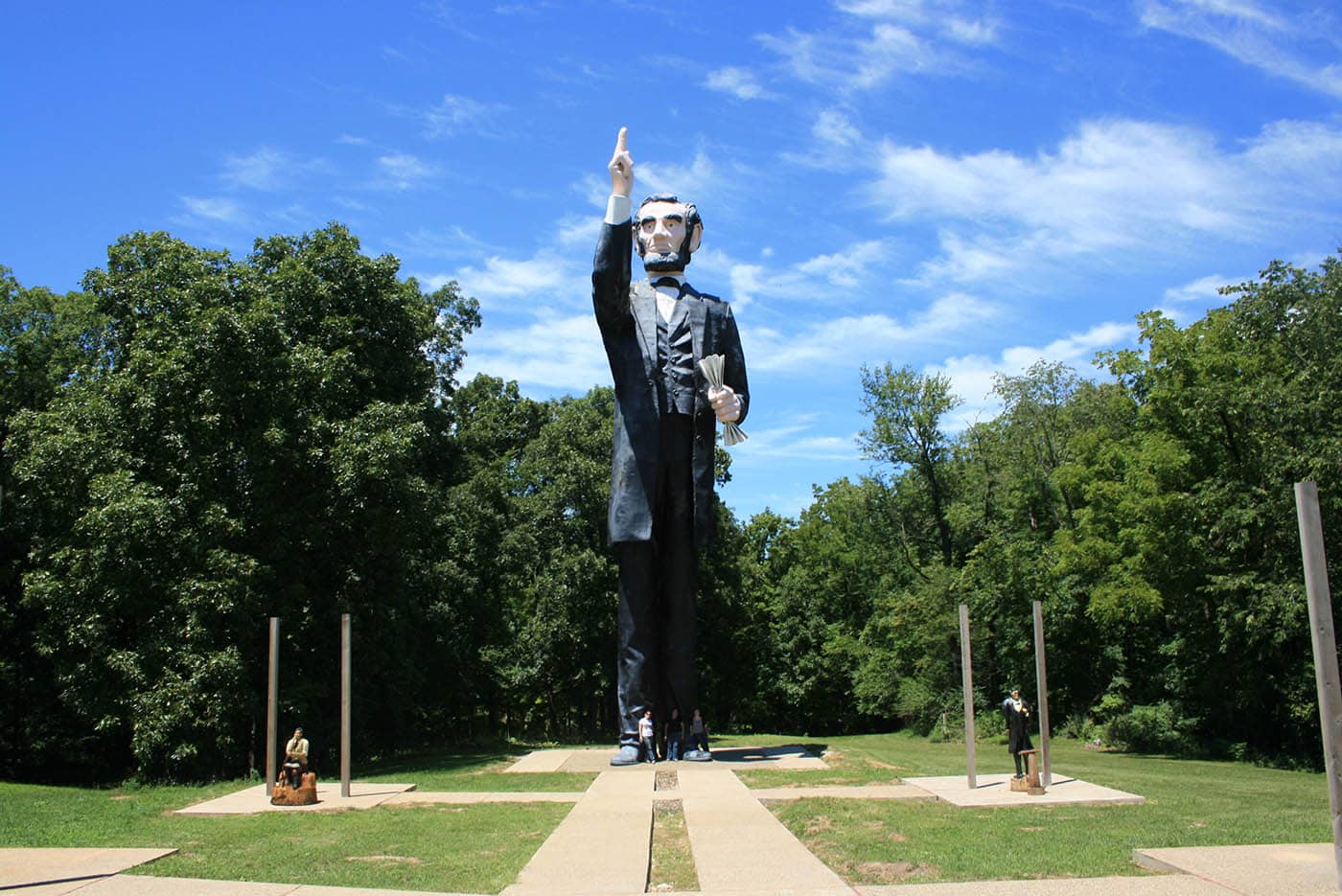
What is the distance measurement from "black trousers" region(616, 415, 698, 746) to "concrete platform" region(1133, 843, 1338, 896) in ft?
30.3

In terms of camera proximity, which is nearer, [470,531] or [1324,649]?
[1324,649]

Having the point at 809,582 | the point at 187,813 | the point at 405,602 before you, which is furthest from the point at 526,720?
the point at 187,813

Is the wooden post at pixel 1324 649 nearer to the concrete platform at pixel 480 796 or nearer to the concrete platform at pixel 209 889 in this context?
the concrete platform at pixel 209 889

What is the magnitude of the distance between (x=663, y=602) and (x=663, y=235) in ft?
19.2

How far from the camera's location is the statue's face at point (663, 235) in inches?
679

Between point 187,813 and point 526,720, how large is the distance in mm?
37470

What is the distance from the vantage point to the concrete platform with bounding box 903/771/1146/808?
38.6 ft

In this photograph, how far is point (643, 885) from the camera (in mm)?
7758

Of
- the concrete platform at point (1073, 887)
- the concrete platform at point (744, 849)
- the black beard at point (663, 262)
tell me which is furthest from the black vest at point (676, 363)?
the concrete platform at point (1073, 887)

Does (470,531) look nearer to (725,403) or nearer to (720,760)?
(720,760)

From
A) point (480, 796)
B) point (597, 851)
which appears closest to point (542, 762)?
point (480, 796)

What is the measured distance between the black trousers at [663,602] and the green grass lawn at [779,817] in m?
1.96

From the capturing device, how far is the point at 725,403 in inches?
625

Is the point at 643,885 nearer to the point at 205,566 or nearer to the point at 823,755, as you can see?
the point at 823,755
